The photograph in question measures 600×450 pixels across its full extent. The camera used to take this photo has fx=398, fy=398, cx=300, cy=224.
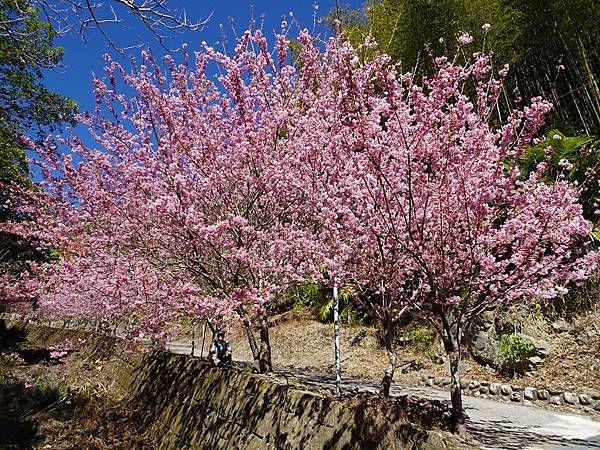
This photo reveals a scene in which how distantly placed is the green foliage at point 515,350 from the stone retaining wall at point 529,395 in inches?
20.9

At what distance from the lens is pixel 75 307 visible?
19094 millimetres

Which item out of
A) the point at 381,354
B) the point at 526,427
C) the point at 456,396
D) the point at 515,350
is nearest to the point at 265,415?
the point at 456,396

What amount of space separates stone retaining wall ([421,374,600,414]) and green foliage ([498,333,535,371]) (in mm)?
532

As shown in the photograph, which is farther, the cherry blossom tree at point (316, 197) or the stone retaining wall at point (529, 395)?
the stone retaining wall at point (529, 395)

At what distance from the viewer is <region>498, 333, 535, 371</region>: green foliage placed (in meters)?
8.50

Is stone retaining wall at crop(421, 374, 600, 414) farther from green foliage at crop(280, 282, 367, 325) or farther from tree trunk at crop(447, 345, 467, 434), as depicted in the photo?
tree trunk at crop(447, 345, 467, 434)

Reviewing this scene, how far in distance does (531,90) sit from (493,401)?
823cm

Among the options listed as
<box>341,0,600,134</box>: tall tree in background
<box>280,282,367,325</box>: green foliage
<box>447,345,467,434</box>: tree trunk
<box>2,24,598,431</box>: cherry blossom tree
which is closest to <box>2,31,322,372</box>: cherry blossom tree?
<box>2,24,598,431</box>: cherry blossom tree

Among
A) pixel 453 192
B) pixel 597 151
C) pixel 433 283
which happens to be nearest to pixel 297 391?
pixel 433 283

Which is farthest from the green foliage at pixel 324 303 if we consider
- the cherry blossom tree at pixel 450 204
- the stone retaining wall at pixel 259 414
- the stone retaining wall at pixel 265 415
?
the cherry blossom tree at pixel 450 204

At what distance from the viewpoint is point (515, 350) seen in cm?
858

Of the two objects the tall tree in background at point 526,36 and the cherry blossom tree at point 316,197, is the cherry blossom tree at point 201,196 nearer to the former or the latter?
the cherry blossom tree at point 316,197

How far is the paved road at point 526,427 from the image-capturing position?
5.14m

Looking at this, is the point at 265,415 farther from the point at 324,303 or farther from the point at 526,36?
the point at 324,303
